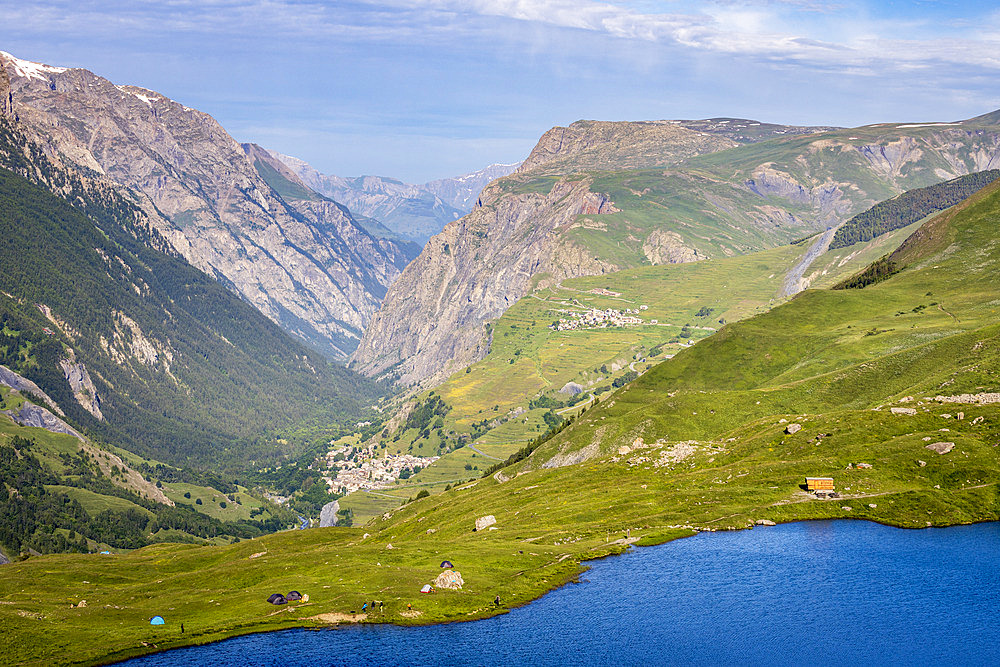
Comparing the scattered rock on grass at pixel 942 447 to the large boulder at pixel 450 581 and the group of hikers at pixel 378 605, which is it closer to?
the group of hikers at pixel 378 605

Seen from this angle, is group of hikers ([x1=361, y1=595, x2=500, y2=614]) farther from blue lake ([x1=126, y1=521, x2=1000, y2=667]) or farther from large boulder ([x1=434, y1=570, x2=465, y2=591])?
large boulder ([x1=434, y1=570, x2=465, y2=591])

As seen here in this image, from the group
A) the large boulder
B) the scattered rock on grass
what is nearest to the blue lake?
the large boulder

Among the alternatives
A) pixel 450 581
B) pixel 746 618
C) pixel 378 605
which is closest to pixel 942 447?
pixel 746 618

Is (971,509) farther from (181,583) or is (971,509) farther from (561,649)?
(181,583)

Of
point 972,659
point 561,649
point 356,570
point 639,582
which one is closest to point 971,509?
point 972,659

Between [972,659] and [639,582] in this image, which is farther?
[639,582]

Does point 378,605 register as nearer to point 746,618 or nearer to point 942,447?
point 746,618

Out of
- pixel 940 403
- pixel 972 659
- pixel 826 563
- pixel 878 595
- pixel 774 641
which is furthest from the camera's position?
pixel 940 403

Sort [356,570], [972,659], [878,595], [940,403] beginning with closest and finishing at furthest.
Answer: [972,659], [878,595], [356,570], [940,403]

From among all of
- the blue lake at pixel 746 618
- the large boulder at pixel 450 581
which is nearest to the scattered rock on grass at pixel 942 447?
the blue lake at pixel 746 618
